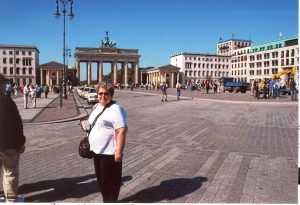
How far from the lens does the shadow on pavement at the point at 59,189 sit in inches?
188

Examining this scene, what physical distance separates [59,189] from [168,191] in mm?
1684

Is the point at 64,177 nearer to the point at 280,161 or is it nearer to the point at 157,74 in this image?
the point at 280,161

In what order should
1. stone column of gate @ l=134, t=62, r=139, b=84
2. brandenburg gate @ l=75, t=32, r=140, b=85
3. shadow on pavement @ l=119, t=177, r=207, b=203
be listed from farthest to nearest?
stone column of gate @ l=134, t=62, r=139, b=84, brandenburg gate @ l=75, t=32, r=140, b=85, shadow on pavement @ l=119, t=177, r=207, b=203

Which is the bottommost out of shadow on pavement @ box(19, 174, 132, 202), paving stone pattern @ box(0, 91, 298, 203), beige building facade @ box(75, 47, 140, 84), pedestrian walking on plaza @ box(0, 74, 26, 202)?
shadow on pavement @ box(19, 174, 132, 202)

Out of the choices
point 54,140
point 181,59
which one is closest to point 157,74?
point 181,59

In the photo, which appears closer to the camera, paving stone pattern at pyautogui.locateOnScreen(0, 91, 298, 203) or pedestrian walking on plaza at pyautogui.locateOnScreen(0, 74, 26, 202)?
pedestrian walking on plaza at pyautogui.locateOnScreen(0, 74, 26, 202)

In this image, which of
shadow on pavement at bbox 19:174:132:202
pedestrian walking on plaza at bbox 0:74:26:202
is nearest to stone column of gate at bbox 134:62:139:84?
shadow on pavement at bbox 19:174:132:202

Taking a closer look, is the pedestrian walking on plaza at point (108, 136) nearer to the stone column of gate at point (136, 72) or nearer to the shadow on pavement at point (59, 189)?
the shadow on pavement at point (59, 189)

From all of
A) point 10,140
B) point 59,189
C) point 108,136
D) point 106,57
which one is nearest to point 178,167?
point 59,189

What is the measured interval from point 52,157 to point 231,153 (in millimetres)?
4062

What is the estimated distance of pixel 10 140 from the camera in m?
4.18

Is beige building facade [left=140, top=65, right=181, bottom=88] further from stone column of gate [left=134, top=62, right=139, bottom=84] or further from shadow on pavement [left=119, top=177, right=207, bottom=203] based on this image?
shadow on pavement [left=119, top=177, right=207, bottom=203]

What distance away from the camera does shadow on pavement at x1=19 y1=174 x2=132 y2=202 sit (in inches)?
188

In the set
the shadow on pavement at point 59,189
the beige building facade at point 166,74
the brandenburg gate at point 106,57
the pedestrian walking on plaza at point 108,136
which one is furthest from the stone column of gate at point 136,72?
the pedestrian walking on plaza at point 108,136
